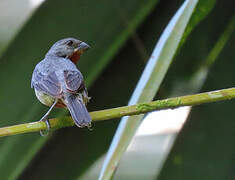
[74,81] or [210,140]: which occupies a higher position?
[74,81]

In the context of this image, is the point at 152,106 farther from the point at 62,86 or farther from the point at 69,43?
the point at 69,43

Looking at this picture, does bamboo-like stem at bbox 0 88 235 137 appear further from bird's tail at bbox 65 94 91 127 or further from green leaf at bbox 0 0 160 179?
green leaf at bbox 0 0 160 179

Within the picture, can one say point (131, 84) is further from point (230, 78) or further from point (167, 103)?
point (167, 103)

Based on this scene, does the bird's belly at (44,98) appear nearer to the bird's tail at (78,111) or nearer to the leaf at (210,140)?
the bird's tail at (78,111)

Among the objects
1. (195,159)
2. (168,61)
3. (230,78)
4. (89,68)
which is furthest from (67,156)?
(168,61)

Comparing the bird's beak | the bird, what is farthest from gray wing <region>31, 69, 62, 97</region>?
the bird's beak

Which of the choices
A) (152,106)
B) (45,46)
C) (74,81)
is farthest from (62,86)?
(152,106)

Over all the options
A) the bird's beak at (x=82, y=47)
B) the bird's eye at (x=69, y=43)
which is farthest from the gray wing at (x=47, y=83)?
the bird's eye at (x=69, y=43)

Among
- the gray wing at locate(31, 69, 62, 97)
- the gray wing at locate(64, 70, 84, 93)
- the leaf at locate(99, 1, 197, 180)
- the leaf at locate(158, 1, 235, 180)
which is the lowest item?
the leaf at locate(158, 1, 235, 180)
